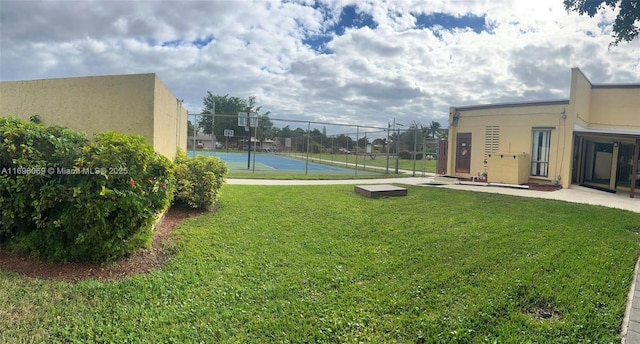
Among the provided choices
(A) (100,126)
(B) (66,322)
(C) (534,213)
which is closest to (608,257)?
(C) (534,213)

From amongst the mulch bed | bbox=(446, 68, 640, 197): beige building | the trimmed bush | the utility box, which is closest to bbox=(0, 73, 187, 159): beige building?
the trimmed bush

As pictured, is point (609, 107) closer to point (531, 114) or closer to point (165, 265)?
point (531, 114)

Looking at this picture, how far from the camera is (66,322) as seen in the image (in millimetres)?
2963

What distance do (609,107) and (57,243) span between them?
17.7 meters

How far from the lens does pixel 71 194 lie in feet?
12.1

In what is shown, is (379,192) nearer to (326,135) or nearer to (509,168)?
(509,168)

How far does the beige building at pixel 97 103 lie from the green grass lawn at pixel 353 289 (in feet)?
6.34

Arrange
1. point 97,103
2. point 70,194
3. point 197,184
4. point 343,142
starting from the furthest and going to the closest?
point 343,142
point 197,184
point 97,103
point 70,194

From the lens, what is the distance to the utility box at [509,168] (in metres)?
13.8

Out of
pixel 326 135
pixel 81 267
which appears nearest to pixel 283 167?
pixel 326 135

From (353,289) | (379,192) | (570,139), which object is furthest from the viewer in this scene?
(570,139)

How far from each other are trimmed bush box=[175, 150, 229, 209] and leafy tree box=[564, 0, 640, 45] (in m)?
7.72

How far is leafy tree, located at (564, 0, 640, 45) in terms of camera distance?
655 cm

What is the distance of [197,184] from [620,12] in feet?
28.1
